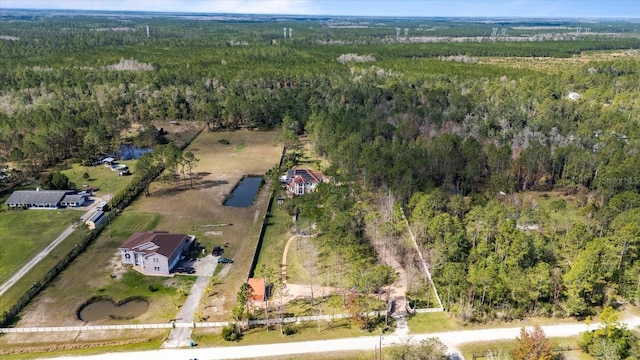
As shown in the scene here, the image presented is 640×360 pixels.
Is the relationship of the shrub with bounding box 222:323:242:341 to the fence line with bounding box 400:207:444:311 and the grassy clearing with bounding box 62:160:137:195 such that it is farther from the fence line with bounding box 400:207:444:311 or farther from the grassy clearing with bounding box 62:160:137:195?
→ the grassy clearing with bounding box 62:160:137:195

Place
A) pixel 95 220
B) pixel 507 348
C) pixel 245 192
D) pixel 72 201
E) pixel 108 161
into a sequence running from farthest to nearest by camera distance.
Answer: pixel 108 161 → pixel 245 192 → pixel 72 201 → pixel 95 220 → pixel 507 348

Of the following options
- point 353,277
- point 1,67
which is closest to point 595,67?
point 353,277

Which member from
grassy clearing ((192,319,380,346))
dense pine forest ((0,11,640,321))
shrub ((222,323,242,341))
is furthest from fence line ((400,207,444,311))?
shrub ((222,323,242,341))

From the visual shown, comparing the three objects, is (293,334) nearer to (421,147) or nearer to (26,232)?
(26,232)

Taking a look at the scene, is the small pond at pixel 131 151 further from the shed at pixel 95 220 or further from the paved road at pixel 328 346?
the paved road at pixel 328 346

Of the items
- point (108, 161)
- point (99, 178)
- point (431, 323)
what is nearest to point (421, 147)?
point (431, 323)

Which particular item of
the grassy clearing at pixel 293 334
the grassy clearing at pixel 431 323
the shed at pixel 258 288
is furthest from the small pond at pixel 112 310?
the grassy clearing at pixel 431 323

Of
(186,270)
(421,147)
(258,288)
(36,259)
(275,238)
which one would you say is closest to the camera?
(258,288)
